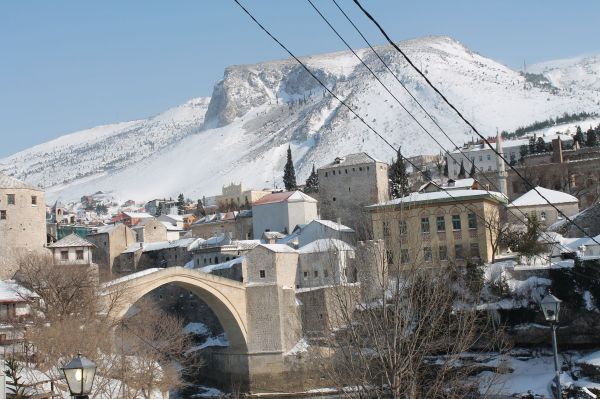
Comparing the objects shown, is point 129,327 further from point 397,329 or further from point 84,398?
point 84,398

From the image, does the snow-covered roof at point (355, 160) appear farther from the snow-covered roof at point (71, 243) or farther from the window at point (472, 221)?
the snow-covered roof at point (71, 243)

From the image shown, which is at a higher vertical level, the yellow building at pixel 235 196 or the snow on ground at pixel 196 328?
the yellow building at pixel 235 196

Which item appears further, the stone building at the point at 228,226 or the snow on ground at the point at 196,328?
the stone building at the point at 228,226

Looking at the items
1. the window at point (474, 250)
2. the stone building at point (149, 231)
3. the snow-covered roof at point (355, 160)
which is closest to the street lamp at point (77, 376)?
the window at point (474, 250)

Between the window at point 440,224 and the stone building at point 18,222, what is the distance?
26060mm

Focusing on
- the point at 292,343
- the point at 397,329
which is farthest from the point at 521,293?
the point at 397,329

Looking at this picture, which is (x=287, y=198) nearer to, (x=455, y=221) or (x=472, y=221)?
(x=455, y=221)

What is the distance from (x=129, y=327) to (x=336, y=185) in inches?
1175

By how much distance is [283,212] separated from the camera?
65.5 m

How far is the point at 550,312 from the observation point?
1218 cm

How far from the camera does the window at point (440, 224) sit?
47312 millimetres

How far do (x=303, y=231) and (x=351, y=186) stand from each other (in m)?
11.8

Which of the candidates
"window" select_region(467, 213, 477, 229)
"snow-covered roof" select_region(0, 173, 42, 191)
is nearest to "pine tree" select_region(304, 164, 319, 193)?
"snow-covered roof" select_region(0, 173, 42, 191)

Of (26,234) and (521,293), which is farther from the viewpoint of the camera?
(26,234)
